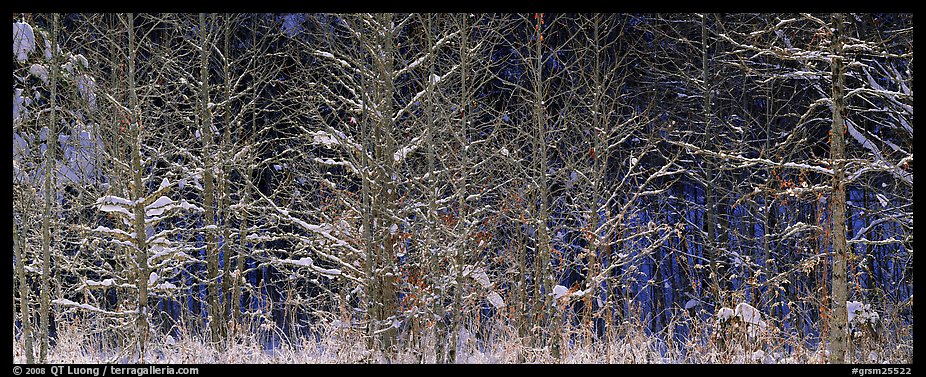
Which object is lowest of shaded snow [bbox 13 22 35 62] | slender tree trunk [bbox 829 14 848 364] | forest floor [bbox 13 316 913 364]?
forest floor [bbox 13 316 913 364]

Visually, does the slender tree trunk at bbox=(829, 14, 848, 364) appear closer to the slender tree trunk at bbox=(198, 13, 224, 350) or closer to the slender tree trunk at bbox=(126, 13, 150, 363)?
the slender tree trunk at bbox=(126, 13, 150, 363)

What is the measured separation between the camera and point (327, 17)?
10.5 m

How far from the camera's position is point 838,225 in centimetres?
667

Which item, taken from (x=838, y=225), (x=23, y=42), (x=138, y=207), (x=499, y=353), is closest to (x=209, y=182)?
(x=138, y=207)

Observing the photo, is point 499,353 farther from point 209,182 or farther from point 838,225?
point 209,182

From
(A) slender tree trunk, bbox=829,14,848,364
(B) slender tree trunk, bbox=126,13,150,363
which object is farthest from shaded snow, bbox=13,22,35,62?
(A) slender tree trunk, bbox=829,14,848,364

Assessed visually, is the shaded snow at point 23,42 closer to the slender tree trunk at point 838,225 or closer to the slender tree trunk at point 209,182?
the slender tree trunk at point 209,182

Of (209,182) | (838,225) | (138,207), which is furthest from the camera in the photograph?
(209,182)

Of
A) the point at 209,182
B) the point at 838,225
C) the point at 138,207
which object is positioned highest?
the point at 209,182

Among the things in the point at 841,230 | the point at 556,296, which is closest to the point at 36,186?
the point at 556,296

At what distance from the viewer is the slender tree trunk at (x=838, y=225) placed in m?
6.70

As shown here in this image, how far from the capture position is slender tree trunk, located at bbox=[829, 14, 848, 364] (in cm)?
670
